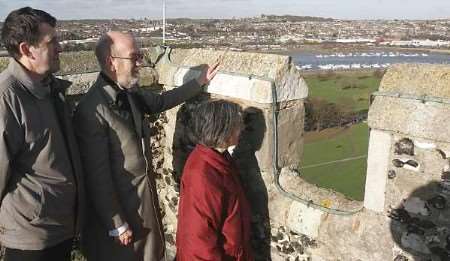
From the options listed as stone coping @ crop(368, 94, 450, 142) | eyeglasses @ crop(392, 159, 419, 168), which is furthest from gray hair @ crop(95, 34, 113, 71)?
eyeglasses @ crop(392, 159, 419, 168)

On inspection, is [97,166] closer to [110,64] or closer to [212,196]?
[110,64]

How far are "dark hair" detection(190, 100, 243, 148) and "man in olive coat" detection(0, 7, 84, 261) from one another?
711 mm

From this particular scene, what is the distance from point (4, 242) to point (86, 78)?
2.00m

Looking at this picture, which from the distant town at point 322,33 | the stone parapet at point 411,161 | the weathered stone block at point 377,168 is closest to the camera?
the stone parapet at point 411,161

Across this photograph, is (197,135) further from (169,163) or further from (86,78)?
(86,78)

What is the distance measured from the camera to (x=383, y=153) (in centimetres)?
260

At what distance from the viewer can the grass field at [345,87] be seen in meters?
43.5

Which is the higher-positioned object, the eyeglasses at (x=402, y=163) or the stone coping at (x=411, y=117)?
the stone coping at (x=411, y=117)

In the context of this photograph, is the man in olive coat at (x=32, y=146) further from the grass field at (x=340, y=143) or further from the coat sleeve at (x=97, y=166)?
the grass field at (x=340, y=143)

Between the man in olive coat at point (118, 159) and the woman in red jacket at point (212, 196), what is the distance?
47 cm

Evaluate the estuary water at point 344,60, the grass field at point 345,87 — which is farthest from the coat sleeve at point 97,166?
the estuary water at point 344,60

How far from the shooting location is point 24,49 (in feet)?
7.73

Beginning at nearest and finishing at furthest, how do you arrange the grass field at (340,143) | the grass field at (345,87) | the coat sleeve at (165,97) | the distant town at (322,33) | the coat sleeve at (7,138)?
the coat sleeve at (7,138) < the coat sleeve at (165,97) < the grass field at (340,143) < the distant town at (322,33) < the grass field at (345,87)

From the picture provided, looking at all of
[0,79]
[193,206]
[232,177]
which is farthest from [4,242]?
[232,177]
